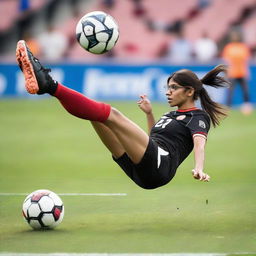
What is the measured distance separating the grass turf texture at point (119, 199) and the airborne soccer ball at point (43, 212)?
0.12m

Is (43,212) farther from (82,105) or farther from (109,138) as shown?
(82,105)

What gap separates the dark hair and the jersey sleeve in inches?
12.5

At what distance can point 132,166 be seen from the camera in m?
8.45

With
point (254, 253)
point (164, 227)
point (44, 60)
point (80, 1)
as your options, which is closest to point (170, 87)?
point (164, 227)

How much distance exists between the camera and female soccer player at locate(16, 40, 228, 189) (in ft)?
25.4

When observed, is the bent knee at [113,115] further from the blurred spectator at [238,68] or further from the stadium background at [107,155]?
the blurred spectator at [238,68]

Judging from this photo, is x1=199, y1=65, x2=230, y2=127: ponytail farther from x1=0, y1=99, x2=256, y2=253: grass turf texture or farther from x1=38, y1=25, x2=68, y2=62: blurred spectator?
x1=38, y1=25, x2=68, y2=62: blurred spectator

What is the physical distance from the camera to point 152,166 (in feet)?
27.0

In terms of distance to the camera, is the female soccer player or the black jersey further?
the black jersey

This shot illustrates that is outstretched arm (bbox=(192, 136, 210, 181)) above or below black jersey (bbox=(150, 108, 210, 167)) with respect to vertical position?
below

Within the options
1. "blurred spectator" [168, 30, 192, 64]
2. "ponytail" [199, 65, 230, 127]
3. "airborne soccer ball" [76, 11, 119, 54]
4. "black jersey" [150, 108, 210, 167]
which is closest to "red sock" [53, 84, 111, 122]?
"black jersey" [150, 108, 210, 167]

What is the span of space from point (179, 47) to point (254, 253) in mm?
20798

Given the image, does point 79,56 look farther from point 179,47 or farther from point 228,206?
point 228,206

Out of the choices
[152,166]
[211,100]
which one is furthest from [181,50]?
[152,166]
